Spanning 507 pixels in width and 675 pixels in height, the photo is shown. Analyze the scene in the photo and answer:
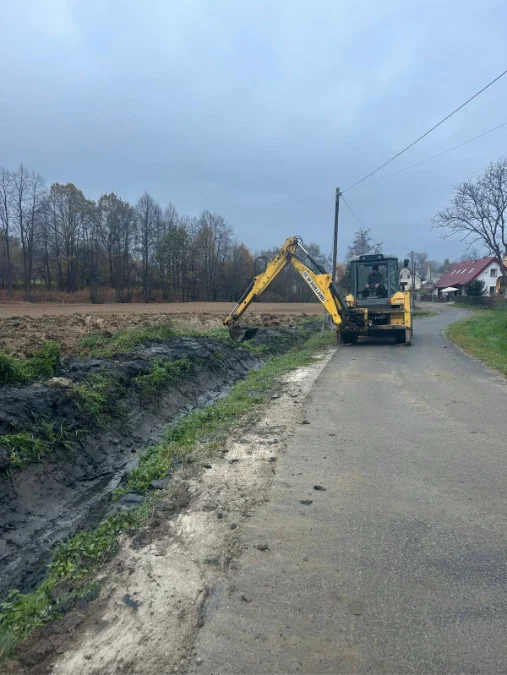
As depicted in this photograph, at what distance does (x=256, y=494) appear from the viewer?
4.86 meters

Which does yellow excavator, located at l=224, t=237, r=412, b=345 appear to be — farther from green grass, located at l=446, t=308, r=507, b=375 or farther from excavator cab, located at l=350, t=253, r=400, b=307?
green grass, located at l=446, t=308, r=507, b=375

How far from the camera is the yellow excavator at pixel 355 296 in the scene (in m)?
16.5

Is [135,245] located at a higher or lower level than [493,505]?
higher

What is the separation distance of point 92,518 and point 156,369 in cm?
576

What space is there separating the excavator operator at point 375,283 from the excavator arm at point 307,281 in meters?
2.11

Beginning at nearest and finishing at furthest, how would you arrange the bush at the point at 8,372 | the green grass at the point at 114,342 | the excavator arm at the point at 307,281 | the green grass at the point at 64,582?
the green grass at the point at 64,582
the bush at the point at 8,372
the green grass at the point at 114,342
the excavator arm at the point at 307,281

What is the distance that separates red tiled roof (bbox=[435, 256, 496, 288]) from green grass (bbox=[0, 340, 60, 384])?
7125 centimetres

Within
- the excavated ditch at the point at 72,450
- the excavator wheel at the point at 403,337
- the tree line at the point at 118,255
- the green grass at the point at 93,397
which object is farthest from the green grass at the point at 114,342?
the tree line at the point at 118,255

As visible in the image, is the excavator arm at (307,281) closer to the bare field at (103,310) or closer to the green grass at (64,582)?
the green grass at (64,582)

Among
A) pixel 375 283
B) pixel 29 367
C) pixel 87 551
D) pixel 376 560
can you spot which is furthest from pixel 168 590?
pixel 375 283

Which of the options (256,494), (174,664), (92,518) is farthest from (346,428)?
(174,664)

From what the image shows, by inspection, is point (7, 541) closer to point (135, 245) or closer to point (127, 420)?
point (127, 420)

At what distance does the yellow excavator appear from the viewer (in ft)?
54.1

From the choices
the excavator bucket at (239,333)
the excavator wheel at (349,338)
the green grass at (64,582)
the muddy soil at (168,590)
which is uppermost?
the excavator bucket at (239,333)
